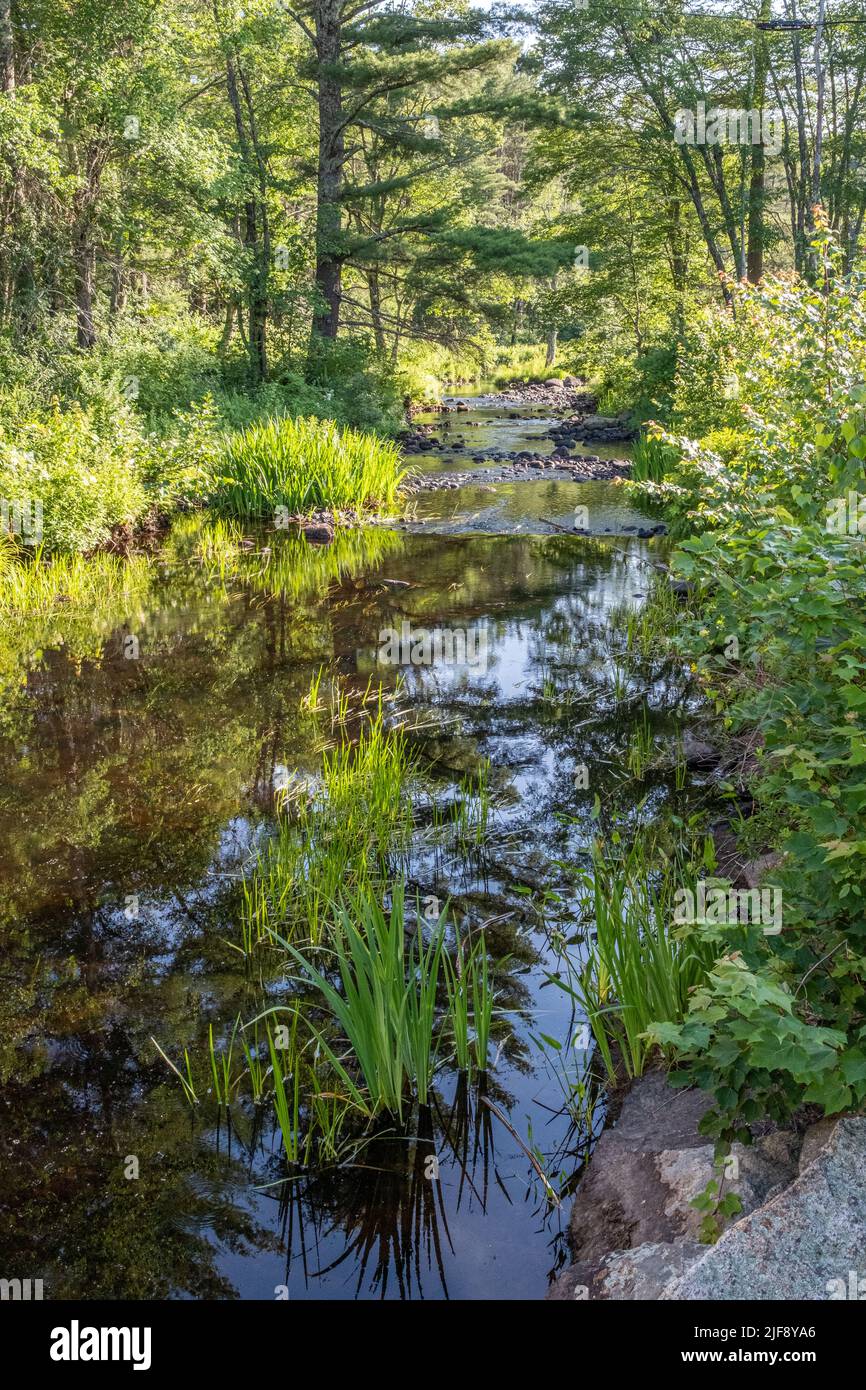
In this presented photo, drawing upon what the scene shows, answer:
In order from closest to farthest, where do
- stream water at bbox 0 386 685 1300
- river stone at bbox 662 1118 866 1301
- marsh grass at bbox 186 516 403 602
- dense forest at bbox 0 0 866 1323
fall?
river stone at bbox 662 1118 866 1301
dense forest at bbox 0 0 866 1323
stream water at bbox 0 386 685 1300
marsh grass at bbox 186 516 403 602

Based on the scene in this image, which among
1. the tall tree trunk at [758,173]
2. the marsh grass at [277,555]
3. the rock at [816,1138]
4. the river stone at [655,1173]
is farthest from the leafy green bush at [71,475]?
the tall tree trunk at [758,173]

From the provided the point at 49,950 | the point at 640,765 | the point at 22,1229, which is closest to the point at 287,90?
the point at 640,765

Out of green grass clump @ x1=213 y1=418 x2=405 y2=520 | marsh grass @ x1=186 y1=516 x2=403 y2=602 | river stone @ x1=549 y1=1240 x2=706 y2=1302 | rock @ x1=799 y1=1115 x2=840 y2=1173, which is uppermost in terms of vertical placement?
green grass clump @ x1=213 y1=418 x2=405 y2=520

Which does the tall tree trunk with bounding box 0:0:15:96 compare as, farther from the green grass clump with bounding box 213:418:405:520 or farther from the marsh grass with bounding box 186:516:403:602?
the marsh grass with bounding box 186:516:403:602

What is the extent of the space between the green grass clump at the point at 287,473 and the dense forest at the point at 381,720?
0.23 ft

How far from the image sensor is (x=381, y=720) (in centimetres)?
635

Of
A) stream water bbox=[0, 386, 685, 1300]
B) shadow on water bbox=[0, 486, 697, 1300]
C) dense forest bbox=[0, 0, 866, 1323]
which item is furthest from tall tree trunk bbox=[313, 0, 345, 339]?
shadow on water bbox=[0, 486, 697, 1300]

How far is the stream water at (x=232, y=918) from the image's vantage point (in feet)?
9.91

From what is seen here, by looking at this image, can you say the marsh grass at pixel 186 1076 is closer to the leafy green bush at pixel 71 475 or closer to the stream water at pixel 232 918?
the stream water at pixel 232 918

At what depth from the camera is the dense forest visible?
2891mm

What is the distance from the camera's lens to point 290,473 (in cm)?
1408

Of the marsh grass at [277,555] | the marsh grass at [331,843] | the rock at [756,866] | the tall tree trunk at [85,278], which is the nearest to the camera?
the rock at [756,866]

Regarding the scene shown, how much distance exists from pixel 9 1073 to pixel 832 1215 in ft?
9.37

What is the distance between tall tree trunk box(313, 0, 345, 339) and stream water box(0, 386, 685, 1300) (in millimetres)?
11364
